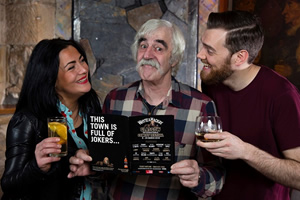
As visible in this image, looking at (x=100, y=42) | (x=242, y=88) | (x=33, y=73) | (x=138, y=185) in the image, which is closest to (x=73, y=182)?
(x=138, y=185)

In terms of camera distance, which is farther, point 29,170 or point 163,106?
point 163,106

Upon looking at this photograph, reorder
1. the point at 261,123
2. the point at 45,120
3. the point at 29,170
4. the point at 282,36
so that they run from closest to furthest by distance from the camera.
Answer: the point at 29,170, the point at 261,123, the point at 45,120, the point at 282,36

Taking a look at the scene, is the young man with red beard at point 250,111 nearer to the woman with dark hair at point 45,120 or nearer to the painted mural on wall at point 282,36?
the woman with dark hair at point 45,120

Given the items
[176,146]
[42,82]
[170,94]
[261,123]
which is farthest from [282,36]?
[42,82]

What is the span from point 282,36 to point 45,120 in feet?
10.1

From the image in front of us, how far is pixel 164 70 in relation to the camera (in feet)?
6.98

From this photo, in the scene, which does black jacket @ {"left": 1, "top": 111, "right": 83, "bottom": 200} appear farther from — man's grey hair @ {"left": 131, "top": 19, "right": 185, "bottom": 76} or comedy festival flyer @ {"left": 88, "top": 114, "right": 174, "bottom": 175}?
man's grey hair @ {"left": 131, "top": 19, "right": 185, "bottom": 76}

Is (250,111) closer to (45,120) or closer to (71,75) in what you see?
(71,75)

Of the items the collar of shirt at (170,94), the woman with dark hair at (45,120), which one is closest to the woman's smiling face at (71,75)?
the woman with dark hair at (45,120)

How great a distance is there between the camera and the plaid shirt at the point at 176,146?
1.95 m

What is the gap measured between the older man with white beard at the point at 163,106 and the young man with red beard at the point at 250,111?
15 centimetres

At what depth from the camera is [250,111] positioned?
79.5 inches

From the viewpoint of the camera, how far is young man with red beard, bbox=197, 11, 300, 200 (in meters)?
1.80

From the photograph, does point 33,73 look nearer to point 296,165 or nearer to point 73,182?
point 73,182
